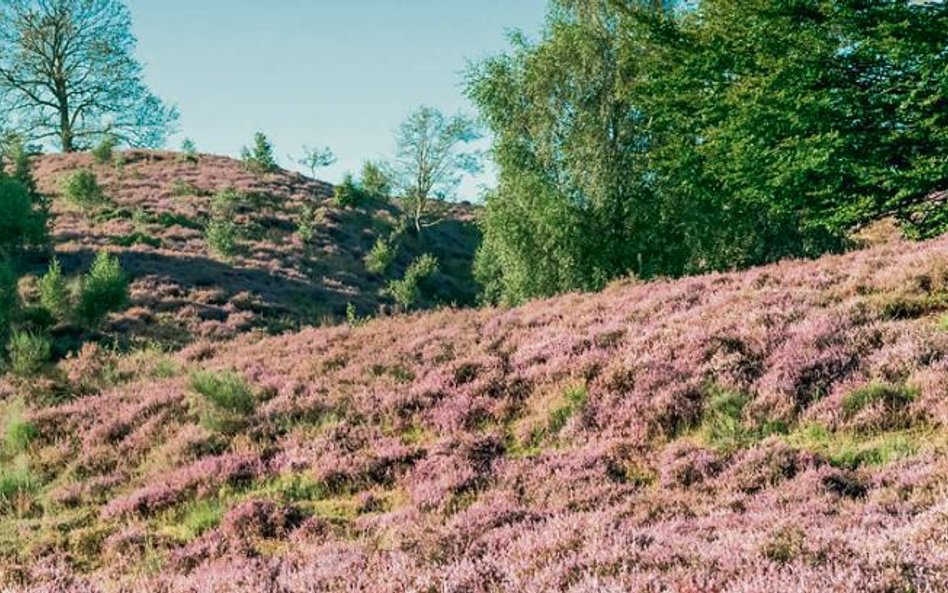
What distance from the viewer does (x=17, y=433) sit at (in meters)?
12.0

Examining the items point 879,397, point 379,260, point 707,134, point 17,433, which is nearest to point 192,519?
point 17,433

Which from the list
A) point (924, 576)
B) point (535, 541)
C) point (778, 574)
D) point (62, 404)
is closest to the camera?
point (924, 576)

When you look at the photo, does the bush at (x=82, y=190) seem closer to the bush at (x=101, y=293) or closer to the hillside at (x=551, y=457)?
the bush at (x=101, y=293)

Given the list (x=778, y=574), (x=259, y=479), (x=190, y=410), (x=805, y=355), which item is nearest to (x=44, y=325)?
(x=190, y=410)

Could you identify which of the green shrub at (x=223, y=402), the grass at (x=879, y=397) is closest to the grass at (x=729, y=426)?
the grass at (x=879, y=397)

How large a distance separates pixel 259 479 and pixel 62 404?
708 centimetres

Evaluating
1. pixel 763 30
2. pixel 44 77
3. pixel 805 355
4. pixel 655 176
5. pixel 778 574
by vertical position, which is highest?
pixel 44 77

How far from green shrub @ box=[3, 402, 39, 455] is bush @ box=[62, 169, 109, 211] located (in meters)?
28.4

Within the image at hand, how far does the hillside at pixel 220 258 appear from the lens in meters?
27.2

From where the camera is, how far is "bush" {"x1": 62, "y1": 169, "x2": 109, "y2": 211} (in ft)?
121

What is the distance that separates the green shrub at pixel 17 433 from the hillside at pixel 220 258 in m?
10.1

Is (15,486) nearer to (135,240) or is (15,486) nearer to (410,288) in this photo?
(410,288)

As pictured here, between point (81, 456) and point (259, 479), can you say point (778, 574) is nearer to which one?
point (259, 479)

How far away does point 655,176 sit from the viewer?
25469 mm
